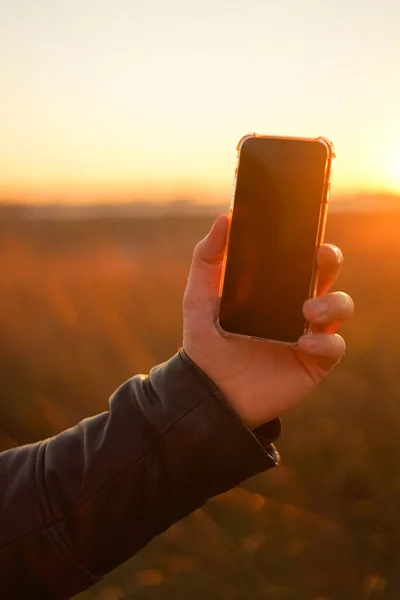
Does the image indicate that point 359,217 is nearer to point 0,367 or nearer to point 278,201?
point 0,367

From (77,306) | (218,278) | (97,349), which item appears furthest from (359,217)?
(218,278)

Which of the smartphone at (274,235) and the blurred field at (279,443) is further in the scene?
the blurred field at (279,443)

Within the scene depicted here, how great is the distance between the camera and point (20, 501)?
1.27m

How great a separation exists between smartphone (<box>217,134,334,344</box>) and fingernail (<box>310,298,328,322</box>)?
0.08 meters

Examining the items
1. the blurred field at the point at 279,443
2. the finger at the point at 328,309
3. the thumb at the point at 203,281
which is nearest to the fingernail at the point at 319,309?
the finger at the point at 328,309

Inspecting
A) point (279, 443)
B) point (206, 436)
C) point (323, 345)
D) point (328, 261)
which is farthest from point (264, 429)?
point (279, 443)

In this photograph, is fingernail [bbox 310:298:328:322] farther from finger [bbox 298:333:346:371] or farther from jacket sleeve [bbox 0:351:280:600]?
jacket sleeve [bbox 0:351:280:600]

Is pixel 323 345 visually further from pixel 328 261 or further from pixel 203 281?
pixel 203 281

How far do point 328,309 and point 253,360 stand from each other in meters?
0.21

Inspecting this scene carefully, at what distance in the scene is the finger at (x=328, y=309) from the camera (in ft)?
3.97

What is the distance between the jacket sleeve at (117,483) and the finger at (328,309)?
0.83 feet

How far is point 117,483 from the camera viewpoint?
1281 mm

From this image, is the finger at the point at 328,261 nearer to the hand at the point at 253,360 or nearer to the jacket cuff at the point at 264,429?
the hand at the point at 253,360

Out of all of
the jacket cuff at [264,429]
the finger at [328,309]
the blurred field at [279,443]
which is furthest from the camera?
the blurred field at [279,443]
